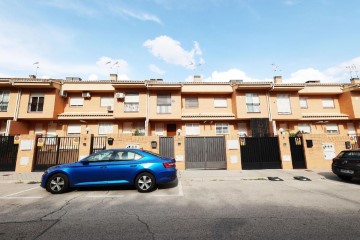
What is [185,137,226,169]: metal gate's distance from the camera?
38.7 ft

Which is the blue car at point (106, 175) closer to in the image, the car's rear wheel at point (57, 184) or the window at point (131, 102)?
the car's rear wheel at point (57, 184)

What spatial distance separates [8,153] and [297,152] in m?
18.9

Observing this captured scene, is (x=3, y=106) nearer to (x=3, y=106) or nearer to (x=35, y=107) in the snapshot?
(x=3, y=106)

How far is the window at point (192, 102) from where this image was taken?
20.0 metres

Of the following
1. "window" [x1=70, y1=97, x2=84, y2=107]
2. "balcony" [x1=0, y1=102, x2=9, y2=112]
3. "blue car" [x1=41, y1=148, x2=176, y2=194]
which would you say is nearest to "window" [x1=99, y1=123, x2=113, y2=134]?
"window" [x1=70, y1=97, x2=84, y2=107]

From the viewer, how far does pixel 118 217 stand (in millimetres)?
4215

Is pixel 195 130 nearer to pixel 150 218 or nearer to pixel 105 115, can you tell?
pixel 105 115

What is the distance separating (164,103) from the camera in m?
18.6

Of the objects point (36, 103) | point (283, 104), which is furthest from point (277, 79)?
point (36, 103)

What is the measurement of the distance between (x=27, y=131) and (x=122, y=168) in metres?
18.5

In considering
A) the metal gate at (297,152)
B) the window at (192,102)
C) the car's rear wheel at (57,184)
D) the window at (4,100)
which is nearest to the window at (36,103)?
the window at (4,100)

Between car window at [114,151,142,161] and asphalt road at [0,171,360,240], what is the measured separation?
3.95 ft

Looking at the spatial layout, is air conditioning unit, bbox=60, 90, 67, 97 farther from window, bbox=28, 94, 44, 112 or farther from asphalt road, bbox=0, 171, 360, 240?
asphalt road, bbox=0, 171, 360, 240

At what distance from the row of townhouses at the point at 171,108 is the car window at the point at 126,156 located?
35.3 ft
